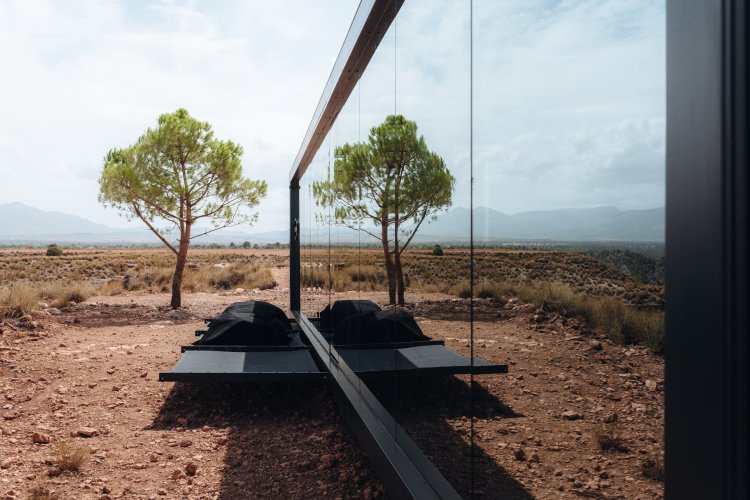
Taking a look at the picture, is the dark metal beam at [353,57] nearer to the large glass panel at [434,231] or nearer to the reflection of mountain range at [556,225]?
the large glass panel at [434,231]

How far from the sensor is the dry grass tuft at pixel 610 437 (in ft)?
3.82

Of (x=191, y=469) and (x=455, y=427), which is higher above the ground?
(x=455, y=427)

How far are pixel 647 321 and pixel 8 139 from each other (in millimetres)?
169533

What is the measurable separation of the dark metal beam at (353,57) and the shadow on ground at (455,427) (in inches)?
75.9

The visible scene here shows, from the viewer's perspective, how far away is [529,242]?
1.53 metres

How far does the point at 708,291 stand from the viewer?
35.4 inches

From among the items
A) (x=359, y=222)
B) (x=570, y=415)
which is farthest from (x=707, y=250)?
(x=359, y=222)

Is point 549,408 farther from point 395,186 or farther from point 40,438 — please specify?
point 40,438

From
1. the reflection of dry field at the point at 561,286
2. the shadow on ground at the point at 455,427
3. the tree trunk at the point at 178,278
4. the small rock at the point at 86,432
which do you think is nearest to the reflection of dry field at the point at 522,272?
the reflection of dry field at the point at 561,286

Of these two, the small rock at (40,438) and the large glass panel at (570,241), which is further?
the small rock at (40,438)

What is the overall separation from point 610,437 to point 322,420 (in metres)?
4.23

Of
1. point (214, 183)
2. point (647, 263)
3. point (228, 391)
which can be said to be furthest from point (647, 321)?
point (214, 183)

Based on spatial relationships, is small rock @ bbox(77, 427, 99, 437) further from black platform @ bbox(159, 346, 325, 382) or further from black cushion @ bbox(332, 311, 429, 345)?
black cushion @ bbox(332, 311, 429, 345)

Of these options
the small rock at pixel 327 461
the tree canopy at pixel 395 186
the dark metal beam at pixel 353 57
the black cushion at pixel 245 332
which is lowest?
the small rock at pixel 327 461
